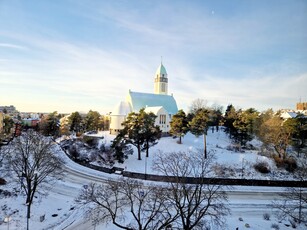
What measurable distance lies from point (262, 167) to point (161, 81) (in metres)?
44.3

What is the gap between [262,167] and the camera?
30906 mm

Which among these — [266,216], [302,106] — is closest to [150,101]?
[266,216]

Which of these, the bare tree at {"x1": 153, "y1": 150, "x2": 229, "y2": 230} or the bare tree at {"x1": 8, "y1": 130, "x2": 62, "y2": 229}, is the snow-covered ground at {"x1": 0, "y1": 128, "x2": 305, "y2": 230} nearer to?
the bare tree at {"x1": 8, "y1": 130, "x2": 62, "y2": 229}

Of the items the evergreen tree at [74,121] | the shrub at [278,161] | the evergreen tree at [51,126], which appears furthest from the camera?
the evergreen tree at [74,121]

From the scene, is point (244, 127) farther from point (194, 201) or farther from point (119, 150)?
point (194, 201)

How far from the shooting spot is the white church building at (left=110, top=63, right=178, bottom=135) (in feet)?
169

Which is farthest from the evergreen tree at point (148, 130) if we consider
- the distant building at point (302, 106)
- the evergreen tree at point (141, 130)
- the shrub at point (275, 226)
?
the distant building at point (302, 106)

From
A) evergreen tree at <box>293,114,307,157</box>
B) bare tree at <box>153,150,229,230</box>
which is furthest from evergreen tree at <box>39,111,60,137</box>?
evergreen tree at <box>293,114,307,157</box>

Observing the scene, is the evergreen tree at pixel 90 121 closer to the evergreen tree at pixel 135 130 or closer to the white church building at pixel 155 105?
the white church building at pixel 155 105

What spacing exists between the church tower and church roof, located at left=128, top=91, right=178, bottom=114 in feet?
15.9

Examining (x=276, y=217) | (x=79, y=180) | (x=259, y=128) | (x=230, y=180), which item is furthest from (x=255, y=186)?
(x=79, y=180)

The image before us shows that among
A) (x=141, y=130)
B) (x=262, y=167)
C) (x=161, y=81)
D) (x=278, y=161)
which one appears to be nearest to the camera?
(x=262, y=167)

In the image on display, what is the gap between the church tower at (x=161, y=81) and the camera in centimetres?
6894

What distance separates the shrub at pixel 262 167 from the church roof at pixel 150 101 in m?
31.9
